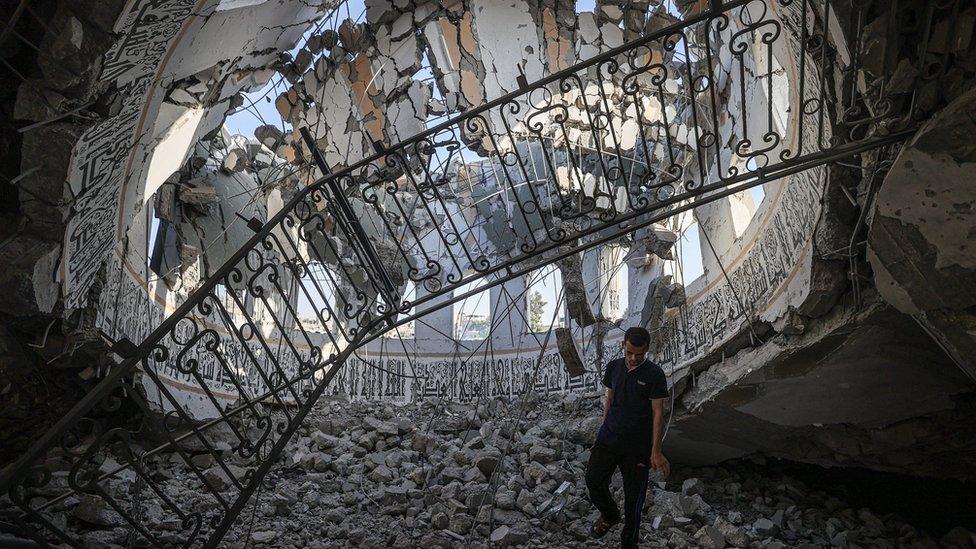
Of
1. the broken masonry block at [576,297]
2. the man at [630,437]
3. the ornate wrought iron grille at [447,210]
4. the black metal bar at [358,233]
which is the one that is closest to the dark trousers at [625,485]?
the man at [630,437]

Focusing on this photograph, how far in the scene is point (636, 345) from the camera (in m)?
4.04

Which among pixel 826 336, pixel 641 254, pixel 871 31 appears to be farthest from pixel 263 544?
pixel 641 254

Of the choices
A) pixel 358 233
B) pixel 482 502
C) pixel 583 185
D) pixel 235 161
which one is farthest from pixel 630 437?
pixel 235 161

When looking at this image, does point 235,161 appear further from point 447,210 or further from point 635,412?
point 635,412

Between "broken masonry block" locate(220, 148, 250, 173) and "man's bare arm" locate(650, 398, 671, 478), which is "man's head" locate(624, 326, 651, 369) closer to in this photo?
A: "man's bare arm" locate(650, 398, 671, 478)

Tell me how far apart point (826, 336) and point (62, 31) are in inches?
172

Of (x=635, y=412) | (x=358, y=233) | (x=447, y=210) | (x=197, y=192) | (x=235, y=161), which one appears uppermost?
(x=235, y=161)

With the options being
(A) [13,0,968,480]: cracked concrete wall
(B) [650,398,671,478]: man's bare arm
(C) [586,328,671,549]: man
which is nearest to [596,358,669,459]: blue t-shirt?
(C) [586,328,671,549]: man

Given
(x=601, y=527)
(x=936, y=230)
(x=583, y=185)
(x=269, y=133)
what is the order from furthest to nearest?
(x=269, y=133) → (x=583, y=185) → (x=601, y=527) → (x=936, y=230)

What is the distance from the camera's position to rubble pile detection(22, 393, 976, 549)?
4.43 metres

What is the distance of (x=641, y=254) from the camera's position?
9.64m

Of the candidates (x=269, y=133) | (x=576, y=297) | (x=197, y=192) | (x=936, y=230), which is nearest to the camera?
(x=936, y=230)

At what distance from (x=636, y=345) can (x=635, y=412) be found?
376mm

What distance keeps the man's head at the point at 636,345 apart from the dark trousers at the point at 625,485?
0.52 m
